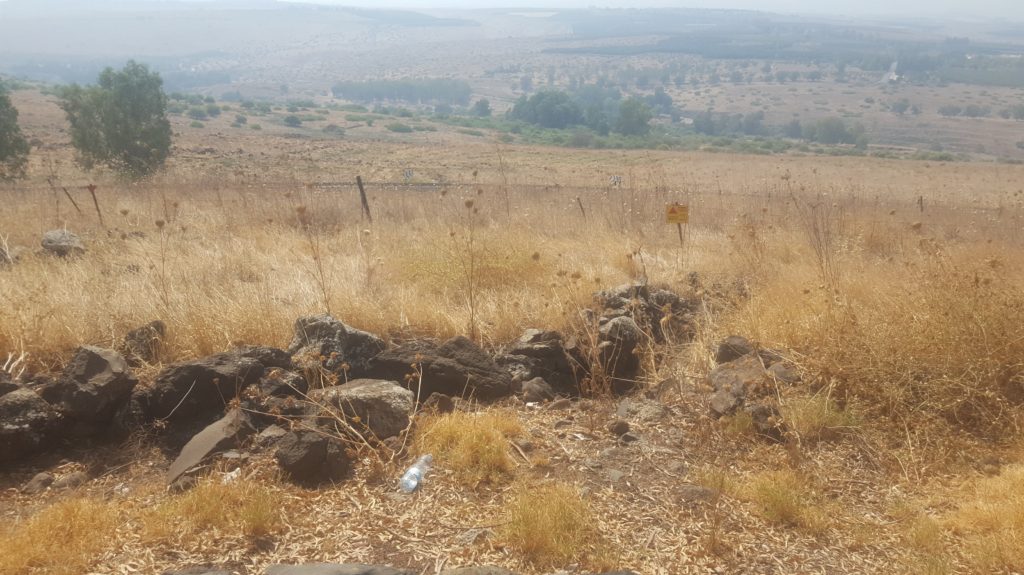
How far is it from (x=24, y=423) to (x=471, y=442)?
2.70m

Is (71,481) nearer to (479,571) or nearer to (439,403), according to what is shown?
(439,403)

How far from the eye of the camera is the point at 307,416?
4324 millimetres

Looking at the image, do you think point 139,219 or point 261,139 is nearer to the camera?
point 139,219

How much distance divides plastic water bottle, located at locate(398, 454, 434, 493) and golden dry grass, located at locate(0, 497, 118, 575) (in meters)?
1.45

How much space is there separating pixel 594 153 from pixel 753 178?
18.0 m

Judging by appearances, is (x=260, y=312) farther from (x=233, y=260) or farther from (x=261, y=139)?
(x=261, y=139)

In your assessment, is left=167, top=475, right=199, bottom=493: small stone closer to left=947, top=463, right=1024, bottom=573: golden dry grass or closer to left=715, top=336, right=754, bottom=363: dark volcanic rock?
left=715, top=336, right=754, bottom=363: dark volcanic rock

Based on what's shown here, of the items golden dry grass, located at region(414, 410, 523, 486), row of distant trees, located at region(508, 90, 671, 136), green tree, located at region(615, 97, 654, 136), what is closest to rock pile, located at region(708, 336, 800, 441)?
golden dry grass, located at region(414, 410, 523, 486)

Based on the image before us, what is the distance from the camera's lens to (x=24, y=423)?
4125 mm

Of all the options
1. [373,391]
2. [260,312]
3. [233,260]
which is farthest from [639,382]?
[233,260]

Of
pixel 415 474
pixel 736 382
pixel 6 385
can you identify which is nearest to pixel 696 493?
pixel 736 382

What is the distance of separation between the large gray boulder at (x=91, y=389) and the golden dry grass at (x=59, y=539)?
2.95ft

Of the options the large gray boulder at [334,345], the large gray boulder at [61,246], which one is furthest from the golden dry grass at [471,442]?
the large gray boulder at [61,246]

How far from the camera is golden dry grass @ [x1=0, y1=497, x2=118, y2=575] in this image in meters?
3.02
